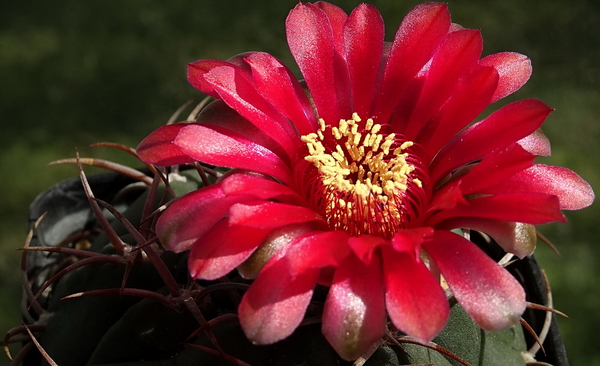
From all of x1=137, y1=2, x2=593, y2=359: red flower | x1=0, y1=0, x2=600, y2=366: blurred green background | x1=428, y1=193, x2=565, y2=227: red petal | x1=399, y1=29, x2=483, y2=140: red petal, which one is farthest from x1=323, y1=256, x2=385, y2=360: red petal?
x1=0, y1=0, x2=600, y2=366: blurred green background

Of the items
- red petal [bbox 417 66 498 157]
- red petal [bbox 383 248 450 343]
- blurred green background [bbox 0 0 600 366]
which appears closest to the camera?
red petal [bbox 383 248 450 343]

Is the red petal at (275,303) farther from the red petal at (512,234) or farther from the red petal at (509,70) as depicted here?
the red petal at (509,70)

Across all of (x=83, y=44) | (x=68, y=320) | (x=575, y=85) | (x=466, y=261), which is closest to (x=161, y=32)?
(x=83, y=44)

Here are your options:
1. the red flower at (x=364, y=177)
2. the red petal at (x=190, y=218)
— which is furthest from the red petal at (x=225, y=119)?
the red petal at (x=190, y=218)

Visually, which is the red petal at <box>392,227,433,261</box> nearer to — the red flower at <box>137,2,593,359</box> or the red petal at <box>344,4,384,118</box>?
the red flower at <box>137,2,593,359</box>

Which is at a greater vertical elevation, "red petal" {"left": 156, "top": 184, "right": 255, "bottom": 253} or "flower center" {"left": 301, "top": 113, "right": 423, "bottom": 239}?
"red petal" {"left": 156, "top": 184, "right": 255, "bottom": 253}

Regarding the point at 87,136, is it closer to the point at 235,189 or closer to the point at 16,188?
the point at 16,188

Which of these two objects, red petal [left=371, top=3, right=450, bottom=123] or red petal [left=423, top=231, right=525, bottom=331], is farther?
red petal [left=371, top=3, right=450, bottom=123]
